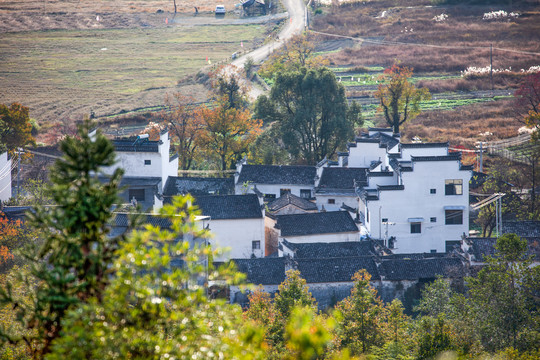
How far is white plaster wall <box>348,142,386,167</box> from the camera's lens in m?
42.1

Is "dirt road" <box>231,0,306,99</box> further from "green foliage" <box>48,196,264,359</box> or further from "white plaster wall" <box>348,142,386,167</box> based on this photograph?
"green foliage" <box>48,196,264,359</box>

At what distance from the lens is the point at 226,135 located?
47344mm

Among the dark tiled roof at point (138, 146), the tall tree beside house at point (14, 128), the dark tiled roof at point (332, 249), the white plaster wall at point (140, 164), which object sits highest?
the tall tree beside house at point (14, 128)

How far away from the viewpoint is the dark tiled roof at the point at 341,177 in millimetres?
39312

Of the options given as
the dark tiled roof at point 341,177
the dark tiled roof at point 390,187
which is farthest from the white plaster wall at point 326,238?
the dark tiled roof at point 341,177

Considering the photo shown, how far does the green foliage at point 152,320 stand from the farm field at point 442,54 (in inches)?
1813

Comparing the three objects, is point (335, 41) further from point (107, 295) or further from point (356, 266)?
point (107, 295)

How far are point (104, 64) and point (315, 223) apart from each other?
177 ft

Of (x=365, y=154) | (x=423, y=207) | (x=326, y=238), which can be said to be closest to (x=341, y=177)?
(x=365, y=154)

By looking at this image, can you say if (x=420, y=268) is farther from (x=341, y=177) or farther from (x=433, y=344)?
(x=341, y=177)

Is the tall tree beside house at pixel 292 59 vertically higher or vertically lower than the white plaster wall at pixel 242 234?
higher

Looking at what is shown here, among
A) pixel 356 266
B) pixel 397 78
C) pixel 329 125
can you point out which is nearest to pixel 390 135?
pixel 329 125

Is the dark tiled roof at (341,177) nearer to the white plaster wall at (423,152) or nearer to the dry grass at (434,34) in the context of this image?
the white plaster wall at (423,152)

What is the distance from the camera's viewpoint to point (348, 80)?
7088 centimetres
